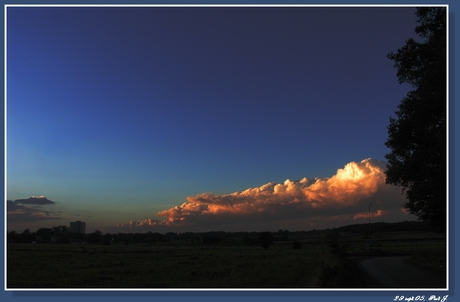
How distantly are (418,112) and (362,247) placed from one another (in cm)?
4321

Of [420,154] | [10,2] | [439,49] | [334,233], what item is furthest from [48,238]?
[439,49]

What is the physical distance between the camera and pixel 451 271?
960cm

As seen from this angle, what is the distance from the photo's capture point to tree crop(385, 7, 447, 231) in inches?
500

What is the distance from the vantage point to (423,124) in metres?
14.2

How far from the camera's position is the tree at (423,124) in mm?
12703
